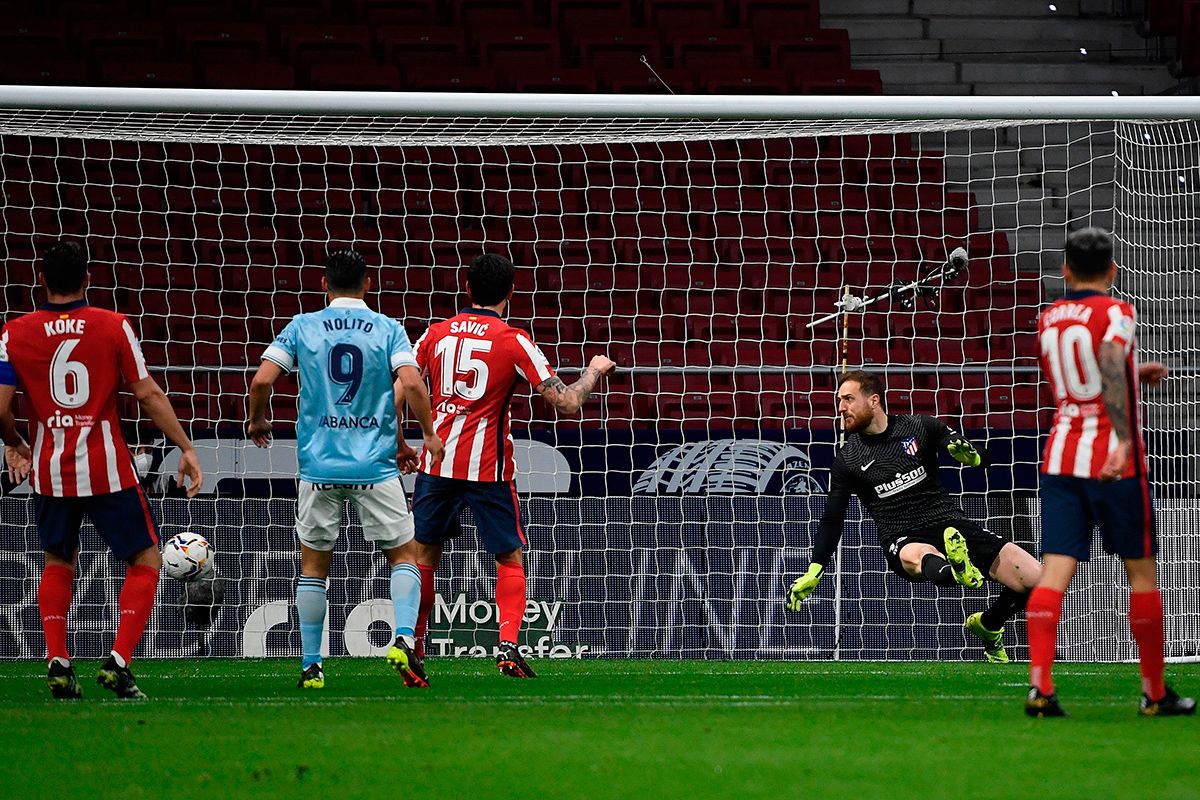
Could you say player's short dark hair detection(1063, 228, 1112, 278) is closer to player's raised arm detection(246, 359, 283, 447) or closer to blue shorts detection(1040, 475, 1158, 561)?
blue shorts detection(1040, 475, 1158, 561)

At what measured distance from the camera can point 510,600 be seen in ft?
23.4

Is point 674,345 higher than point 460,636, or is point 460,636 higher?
point 674,345

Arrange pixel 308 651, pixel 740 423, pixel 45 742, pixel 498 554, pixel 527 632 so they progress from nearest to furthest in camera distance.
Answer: pixel 45 742 → pixel 308 651 → pixel 498 554 → pixel 527 632 → pixel 740 423

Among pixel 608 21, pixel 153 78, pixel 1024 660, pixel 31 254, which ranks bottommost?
pixel 1024 660

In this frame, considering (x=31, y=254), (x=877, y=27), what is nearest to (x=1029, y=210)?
(x=877, y=27)

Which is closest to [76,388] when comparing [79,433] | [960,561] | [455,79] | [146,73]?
[79,433]

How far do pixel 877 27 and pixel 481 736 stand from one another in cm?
1516

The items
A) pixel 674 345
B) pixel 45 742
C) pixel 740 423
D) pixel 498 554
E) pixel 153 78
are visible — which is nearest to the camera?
pixel 45 742

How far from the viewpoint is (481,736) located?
180 inches

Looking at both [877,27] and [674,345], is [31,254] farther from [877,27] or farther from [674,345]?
[877,27]

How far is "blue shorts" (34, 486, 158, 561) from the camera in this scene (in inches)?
241

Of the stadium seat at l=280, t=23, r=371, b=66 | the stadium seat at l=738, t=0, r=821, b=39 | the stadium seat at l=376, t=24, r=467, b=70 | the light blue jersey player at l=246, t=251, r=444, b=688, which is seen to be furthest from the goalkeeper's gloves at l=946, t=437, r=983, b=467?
the stadium seat at l=738, t=0, r=821, b=39

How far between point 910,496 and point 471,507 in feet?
9.40

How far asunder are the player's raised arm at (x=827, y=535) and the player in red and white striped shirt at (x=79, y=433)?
307 cm
